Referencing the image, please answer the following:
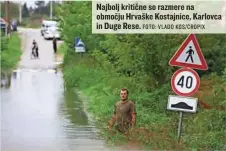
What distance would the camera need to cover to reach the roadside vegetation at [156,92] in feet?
38.6

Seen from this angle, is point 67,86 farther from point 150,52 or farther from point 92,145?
point 92,145

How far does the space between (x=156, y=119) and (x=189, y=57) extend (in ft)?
13.0

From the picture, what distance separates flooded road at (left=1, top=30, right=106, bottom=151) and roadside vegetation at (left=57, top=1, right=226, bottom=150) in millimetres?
535

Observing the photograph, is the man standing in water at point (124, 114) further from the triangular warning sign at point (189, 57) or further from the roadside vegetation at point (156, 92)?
the triangular warning sign at point (189, 57)

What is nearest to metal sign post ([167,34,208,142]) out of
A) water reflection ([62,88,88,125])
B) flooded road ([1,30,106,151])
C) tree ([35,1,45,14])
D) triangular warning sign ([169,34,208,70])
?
triangular warning sign ([169,34,208,70])

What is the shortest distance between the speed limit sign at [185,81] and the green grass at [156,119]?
1238 millimetres

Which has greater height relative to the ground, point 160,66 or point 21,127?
point 160,66

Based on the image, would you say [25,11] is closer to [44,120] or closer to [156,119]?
[44,120]

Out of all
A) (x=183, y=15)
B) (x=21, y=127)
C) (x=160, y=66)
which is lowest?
(x=21, y=127)

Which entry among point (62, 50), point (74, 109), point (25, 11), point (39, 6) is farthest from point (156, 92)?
point (39, 6)

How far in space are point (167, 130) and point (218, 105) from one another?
219cm

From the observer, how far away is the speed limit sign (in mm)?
10328

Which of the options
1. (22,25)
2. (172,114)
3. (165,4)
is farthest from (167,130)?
(22,25)

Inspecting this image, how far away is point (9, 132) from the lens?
45.3ft
